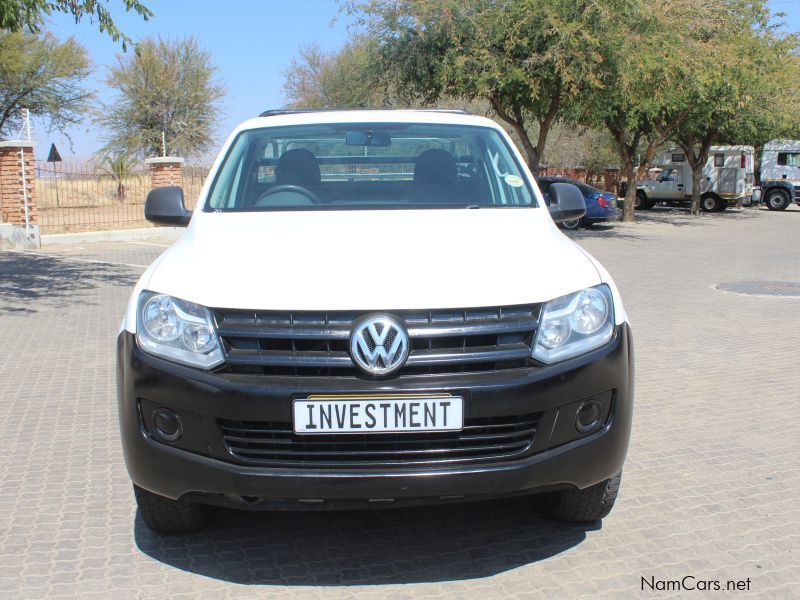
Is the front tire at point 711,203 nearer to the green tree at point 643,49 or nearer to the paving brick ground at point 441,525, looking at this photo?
the green tree at point 643,49

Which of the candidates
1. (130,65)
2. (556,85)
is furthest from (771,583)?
(130,65)

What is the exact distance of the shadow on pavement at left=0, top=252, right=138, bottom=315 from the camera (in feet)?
34.3

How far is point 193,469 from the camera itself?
293 centimetres

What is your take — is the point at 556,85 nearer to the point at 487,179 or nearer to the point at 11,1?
the point at 11,1

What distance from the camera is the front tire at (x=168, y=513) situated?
3355 mm

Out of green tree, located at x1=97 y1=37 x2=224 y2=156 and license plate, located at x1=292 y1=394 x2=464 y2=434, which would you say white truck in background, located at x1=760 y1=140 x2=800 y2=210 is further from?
license plate, located at x1=292 y1=394 x2=464 y2=434

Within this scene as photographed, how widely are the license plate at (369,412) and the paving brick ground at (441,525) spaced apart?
681mm

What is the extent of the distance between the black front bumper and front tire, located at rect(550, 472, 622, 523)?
1.44 feet

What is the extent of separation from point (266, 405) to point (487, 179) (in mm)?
2119

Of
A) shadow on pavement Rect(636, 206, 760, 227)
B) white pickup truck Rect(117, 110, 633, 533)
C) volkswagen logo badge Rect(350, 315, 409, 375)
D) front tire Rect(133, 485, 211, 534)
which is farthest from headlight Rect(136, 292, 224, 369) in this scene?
shadow on pavement Rect(636, 206, 760, 227)

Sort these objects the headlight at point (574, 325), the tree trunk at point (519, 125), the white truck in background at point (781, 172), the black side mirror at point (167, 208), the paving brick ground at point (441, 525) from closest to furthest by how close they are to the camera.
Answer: the headlight at point (574, 325)
the paving brick ground at point (441, 525)
the black side mirror at point (167, 208)
the tree trunk at point (519, 125)
the white truck in background at point (781, 172)

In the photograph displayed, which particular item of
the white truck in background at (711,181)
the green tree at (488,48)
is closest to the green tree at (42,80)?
the green tree at (488,48)

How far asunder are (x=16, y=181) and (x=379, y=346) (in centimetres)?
1716

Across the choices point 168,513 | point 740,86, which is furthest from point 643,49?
point 168,513
